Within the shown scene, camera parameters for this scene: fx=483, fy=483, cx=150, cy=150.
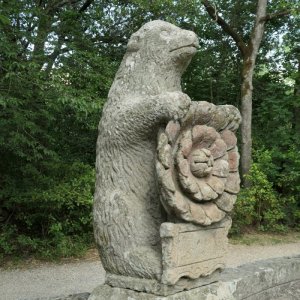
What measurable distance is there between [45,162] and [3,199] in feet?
3.24

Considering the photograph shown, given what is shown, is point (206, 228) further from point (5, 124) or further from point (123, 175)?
point (5, 124)

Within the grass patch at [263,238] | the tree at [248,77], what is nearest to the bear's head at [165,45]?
the grass patch at [263,238]

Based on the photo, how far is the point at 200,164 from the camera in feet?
8.91

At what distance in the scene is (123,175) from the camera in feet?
9.43

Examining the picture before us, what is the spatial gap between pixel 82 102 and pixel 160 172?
4224 mm

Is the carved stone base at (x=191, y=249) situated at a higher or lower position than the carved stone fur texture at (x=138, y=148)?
lower

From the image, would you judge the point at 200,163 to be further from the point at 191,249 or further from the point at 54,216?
the point at 54,216

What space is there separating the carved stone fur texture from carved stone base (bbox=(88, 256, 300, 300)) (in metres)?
0.13

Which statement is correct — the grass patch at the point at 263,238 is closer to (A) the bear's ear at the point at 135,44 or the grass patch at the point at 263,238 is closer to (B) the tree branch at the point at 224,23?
(B) the tree branch at the point at 224,23

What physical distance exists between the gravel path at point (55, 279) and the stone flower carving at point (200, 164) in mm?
3451

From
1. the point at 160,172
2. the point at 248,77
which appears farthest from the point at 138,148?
the point at 248,77

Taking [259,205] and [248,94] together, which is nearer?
[259,205]

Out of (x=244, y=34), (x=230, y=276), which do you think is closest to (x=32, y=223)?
(x=230, y=276)

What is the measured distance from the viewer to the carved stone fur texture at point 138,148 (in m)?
2.72
